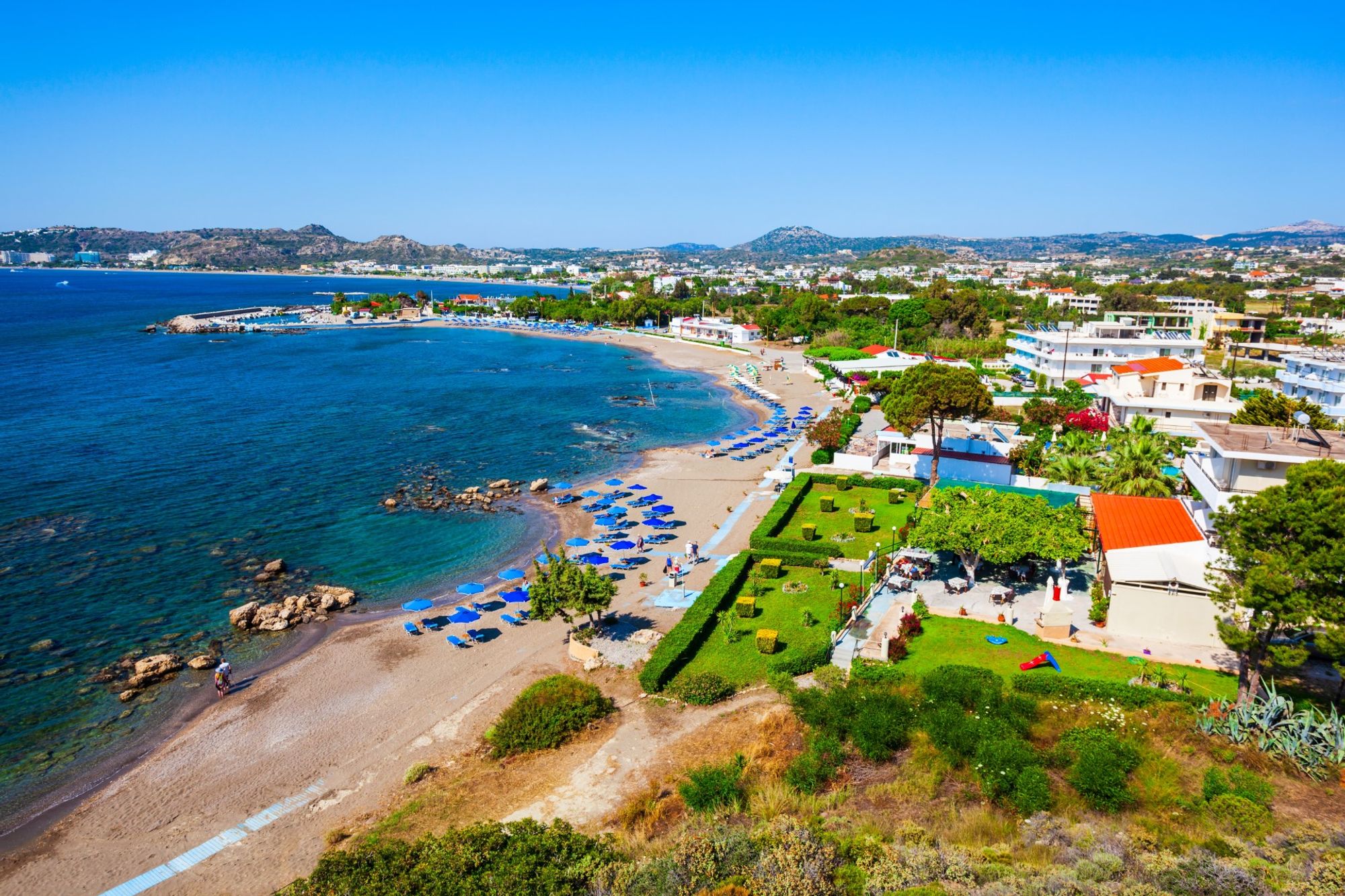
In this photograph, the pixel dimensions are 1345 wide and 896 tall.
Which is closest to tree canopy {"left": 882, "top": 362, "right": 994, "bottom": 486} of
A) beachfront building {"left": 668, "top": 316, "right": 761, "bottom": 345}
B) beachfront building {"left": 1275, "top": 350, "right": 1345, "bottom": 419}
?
beachfront building {"left": 1275, "top": 350, "right": 1345, "bottom": 419}

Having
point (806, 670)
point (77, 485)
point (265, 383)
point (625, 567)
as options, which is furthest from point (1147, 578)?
point (265, 383)

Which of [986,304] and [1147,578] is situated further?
[986,304]

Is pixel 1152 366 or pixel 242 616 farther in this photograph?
pixel 1152 366

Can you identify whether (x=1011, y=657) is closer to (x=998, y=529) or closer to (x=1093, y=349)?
(x=998, y=529)

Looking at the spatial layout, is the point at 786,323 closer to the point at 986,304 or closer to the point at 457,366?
the point at 986,304

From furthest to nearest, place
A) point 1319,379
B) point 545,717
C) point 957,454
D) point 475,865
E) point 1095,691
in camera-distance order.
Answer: point 1319,379 → point 957,454 → point 545,717 → point 1095,691 → point 475,865

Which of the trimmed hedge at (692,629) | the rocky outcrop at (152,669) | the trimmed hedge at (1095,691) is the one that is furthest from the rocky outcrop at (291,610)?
the trimmed hedge at (1095,691)

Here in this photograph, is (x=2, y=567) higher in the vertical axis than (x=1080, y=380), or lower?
lower

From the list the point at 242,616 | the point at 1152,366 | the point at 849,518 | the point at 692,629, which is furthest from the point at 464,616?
the point at 1152,366
